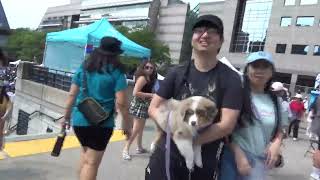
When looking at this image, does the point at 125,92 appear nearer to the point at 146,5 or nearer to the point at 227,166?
the point at 227,166

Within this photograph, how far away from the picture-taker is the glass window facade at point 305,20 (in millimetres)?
63531

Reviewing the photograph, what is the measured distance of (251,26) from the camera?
74.1 metres

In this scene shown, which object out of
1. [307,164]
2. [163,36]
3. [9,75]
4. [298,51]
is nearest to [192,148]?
[307,164]

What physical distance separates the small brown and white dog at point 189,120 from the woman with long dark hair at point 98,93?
209cm

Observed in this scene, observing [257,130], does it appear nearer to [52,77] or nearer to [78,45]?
[78,45]

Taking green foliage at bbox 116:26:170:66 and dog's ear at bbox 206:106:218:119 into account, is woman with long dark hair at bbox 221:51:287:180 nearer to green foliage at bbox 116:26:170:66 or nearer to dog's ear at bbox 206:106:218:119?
dog's ear at bbox 206:106:218:119

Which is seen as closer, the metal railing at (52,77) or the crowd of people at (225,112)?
the crowd of people at (225,112)

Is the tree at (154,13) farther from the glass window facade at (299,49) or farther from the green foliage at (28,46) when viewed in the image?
the glass window facade at (299,49)

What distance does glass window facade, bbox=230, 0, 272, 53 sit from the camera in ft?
234

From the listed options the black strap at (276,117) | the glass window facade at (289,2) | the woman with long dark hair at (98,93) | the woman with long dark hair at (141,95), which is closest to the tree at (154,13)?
the glass window facade at (289,2)

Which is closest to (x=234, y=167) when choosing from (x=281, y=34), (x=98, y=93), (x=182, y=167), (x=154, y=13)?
(x=182, y=167)

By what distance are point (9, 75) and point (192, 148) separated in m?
28.3

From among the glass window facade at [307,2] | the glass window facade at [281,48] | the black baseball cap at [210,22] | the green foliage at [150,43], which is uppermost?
the glass window facade at [307,2]

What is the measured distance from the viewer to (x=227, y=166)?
10.5 ft
